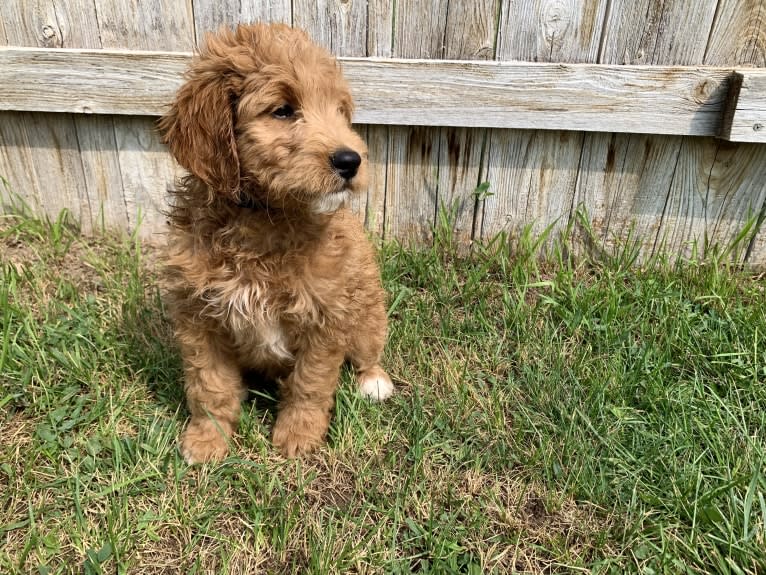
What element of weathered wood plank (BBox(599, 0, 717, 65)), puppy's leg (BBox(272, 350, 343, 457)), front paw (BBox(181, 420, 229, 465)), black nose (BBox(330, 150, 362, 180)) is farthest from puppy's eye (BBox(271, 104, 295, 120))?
weathered wood plank (BBox(599, 0, 717, 65))

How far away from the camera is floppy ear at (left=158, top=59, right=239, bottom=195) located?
210 cm

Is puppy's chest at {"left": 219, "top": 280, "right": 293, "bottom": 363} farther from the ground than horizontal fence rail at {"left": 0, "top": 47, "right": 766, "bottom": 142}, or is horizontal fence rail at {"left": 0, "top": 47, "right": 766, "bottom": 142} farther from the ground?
horizontal fence rail at {"left": 0, "top": 47, "right": 766, "bottom": 142}

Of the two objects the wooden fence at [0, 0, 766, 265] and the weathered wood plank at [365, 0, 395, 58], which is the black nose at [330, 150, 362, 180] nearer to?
the wooden fence at [0, 0, 766, 265]

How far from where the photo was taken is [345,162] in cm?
205

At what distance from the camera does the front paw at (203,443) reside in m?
2.56

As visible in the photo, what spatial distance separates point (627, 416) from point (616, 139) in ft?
5.85

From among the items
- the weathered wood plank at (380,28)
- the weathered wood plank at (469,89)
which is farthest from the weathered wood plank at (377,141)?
the weathered wood plank at (469,89)

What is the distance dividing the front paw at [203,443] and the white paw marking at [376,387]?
0.72m

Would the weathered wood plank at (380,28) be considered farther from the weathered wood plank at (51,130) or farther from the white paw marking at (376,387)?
the white paw marking at (376,387)

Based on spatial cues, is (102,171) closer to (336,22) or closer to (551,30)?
(336,22)

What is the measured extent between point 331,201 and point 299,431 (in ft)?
3.62

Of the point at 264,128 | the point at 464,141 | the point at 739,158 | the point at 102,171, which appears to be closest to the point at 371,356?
the point at 264,128

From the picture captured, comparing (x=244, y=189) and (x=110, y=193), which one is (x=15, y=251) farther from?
(x=244, y=189)

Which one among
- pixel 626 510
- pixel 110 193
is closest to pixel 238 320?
pixel 626 510
